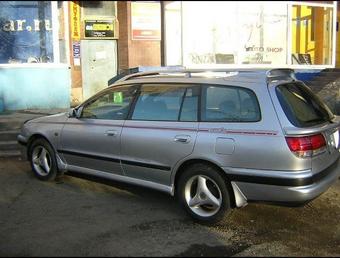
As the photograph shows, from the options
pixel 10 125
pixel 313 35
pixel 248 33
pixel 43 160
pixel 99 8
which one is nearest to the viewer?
pixel 43 160

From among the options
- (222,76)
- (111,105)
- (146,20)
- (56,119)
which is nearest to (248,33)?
(146,20)

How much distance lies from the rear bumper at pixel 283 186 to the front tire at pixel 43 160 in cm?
284

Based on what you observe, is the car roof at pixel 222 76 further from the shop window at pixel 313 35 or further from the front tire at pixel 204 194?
the shop window at pixel 313 35

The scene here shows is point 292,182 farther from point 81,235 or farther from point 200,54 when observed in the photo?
point 200,54

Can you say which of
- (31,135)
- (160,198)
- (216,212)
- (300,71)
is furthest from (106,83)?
(216,212)

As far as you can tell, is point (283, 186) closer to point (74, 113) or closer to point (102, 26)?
point (74, 113)

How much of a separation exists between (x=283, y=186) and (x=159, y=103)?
1.72 meters

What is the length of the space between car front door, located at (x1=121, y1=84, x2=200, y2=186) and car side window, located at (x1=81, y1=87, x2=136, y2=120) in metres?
0.16

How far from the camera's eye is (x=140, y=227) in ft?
16.9

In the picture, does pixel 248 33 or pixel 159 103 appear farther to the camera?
pixel 248 33

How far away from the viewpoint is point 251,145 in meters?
4.87

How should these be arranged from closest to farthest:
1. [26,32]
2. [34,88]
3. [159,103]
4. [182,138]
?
[182,138]
[159,103]
[34,88]
[26,32]

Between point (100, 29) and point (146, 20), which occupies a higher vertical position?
point (146, 20)

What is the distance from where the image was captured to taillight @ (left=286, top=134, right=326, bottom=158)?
472cm
